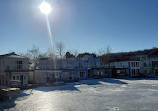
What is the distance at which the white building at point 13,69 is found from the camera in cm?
3059

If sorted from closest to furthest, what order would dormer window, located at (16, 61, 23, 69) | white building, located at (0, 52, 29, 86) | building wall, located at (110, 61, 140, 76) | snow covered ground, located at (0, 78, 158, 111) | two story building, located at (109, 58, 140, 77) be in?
1. snow covered ground, located at (0, 78, 158, 111)
2. white building, located at (0, 52, 29, 86)
3. dormer window, located at (16, 61, 23, 69)
4. two story building, located at (109, 58, 140, 77)
5. building wall, located at (110, 61, 140, 76)

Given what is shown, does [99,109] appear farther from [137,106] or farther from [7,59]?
[7,59]

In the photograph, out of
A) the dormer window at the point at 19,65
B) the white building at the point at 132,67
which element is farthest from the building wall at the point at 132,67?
the dormer window at the point at 19,65

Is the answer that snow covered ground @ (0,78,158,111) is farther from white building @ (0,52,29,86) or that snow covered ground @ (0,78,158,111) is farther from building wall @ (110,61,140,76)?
building wall @ (110,61,140,76)

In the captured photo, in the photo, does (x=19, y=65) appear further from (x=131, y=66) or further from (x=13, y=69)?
(x=131, y=66)

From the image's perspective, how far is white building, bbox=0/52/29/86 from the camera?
100 ft

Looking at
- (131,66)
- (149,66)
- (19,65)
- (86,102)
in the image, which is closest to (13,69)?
(19,65)

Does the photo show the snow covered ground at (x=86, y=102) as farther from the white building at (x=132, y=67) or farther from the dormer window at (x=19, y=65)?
the white building at (x=132, y=67)

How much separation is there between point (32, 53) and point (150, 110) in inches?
2657

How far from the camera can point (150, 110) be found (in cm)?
1243

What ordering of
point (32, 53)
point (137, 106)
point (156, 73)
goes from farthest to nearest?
point (32, 53) → point (156, 73) → point (137, 106)

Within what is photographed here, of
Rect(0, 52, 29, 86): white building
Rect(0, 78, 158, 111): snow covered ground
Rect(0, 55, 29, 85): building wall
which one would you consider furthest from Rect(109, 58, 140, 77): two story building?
Rect(0, 78, 158, 111): snow covered ground

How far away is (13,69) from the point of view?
102 feet

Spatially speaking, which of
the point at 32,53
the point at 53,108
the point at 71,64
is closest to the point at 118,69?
the point at 71,64
